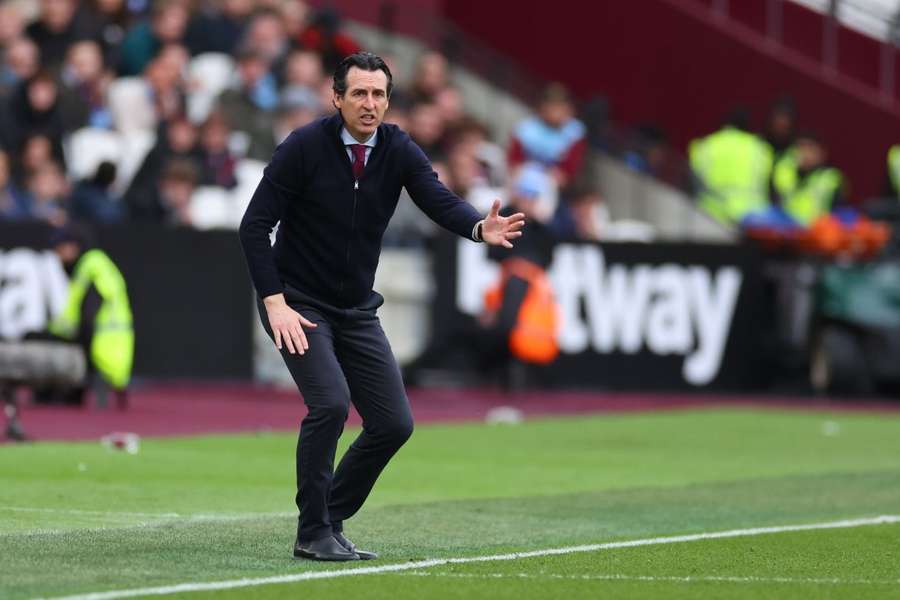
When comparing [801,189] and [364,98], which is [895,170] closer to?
A: [801,189]

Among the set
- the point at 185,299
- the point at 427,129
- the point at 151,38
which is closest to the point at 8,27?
the point at 151,38

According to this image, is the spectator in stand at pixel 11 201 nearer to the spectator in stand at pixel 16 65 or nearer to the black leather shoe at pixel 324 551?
the spectator in stand at pixel 16 65

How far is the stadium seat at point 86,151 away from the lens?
22.3 metres

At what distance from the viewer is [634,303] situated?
2342 centimetres

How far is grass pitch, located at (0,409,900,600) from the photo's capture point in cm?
873

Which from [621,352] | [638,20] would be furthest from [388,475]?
[638,20]

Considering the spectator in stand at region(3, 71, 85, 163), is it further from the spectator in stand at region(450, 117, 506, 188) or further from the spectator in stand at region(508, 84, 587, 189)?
the spectator in stand at region(508, 84, 587, 189)

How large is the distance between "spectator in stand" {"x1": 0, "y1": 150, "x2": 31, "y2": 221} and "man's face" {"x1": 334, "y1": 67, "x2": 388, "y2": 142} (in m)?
12.7

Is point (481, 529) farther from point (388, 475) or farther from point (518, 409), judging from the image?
point (518, 409)

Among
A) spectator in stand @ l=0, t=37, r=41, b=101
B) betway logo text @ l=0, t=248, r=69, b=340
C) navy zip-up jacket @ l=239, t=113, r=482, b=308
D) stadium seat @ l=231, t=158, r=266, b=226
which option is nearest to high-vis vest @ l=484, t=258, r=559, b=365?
stadium seat @ l=231, t=158, r=266, b=226

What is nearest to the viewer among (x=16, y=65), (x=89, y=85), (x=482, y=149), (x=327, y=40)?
(x=16, y=65)

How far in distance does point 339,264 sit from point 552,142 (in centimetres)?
1573

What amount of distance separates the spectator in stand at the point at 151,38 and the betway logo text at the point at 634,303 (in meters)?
4.09

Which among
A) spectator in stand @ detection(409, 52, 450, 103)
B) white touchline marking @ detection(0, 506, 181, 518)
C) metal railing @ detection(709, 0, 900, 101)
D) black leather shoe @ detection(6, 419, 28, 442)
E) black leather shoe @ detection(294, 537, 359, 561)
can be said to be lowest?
white touchline marking @ detection(0, 506, 181, 518)
